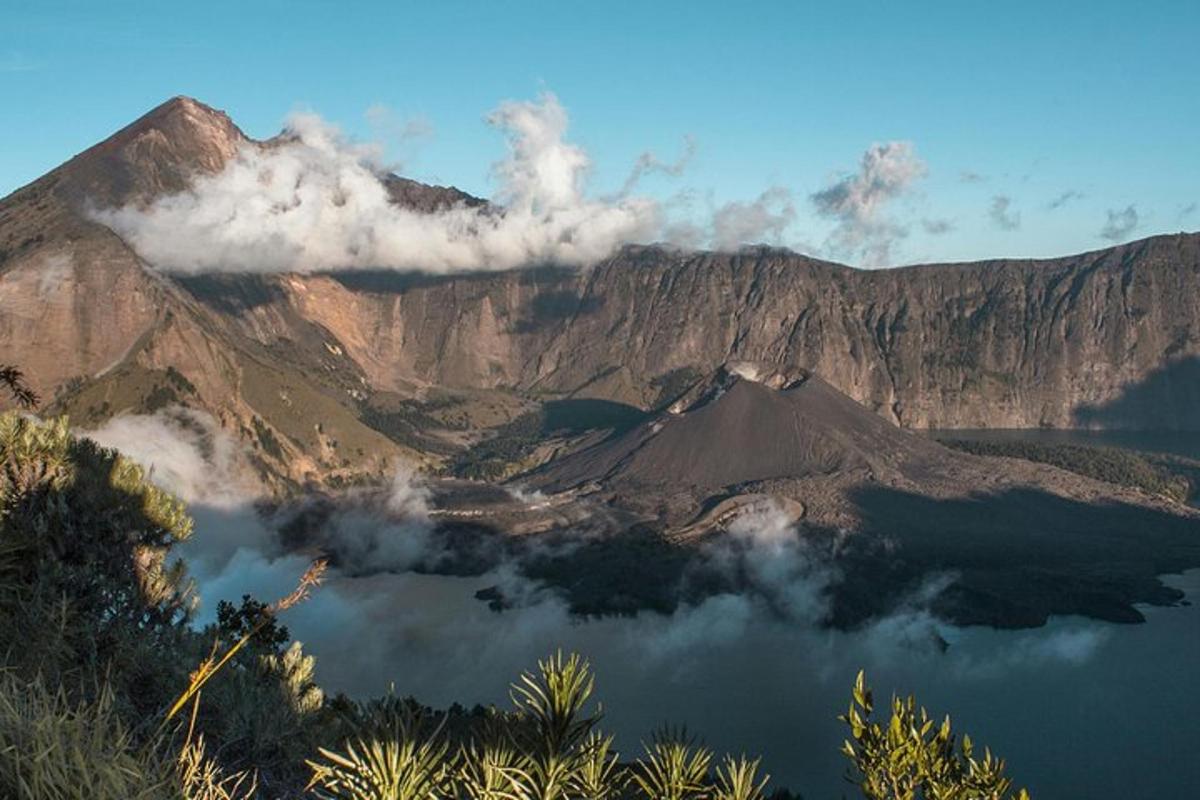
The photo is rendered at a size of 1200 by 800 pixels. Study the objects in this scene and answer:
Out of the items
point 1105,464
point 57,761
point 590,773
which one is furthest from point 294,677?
point 1105,464

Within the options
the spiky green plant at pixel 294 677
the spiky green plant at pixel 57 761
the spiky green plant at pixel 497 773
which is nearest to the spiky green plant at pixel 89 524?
the spiky green plant at pixel 294 677

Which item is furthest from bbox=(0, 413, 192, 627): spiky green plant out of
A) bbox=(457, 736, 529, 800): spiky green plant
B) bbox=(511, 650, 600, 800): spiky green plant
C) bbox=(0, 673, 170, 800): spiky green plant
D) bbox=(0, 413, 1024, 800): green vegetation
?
bbox=(0, 673, 170, 800): spiky green plant

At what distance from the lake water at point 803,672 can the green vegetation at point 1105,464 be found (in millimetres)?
64493

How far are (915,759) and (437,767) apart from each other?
6.96 metres

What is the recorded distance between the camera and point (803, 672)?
73.8 m

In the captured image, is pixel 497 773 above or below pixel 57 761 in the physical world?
below

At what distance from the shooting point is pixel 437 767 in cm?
903

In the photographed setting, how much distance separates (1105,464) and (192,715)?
188 metres

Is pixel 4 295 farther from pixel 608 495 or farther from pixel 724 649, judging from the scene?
pixel 724 649

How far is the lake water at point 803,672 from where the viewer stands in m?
57.8

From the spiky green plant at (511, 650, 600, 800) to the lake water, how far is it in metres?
43.3

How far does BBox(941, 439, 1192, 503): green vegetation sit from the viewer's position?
158000 millimetres

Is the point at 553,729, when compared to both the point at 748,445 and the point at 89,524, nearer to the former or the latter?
the point at 89,524

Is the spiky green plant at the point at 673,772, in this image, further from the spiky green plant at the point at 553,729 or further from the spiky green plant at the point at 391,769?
the spiky green plant at the point at 391,769
